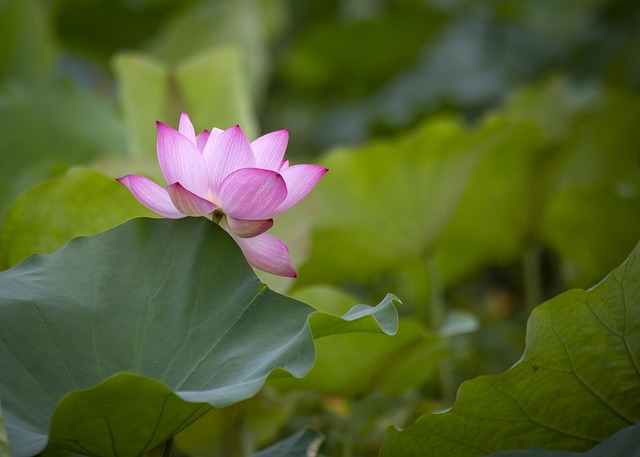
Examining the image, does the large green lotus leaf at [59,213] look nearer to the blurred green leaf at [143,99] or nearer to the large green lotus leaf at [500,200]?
the blurred green leaf at [143,99]

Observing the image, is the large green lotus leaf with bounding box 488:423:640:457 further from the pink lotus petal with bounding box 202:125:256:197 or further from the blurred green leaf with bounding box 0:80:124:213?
the blurred green leaf with bounding box 0:80:124:213

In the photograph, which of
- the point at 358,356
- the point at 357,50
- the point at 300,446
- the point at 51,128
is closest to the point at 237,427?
the point at 358,356

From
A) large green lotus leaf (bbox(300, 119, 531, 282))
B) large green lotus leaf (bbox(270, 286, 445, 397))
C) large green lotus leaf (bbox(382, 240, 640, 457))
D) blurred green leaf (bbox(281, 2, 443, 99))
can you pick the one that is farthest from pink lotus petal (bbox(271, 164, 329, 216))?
blurred green leaf (bbox(281, 2, 443, 99))

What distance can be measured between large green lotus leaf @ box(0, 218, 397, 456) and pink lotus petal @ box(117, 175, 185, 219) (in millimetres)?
12

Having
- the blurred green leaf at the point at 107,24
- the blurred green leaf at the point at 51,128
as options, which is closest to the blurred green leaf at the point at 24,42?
the blurred green leaf at the point at 107,24

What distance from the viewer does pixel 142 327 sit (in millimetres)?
659

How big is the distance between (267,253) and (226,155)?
87 millimetres

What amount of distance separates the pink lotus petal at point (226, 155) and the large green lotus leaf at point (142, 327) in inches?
1.8

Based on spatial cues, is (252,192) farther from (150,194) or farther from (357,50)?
(357,50)

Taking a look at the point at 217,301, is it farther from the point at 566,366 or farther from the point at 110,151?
the point at 110,151

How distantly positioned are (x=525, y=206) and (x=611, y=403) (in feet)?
2.29

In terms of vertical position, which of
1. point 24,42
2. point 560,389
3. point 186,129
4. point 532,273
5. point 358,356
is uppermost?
point 186,129

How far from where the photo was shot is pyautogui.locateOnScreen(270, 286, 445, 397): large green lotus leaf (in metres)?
0.96

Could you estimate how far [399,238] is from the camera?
4.25ft
